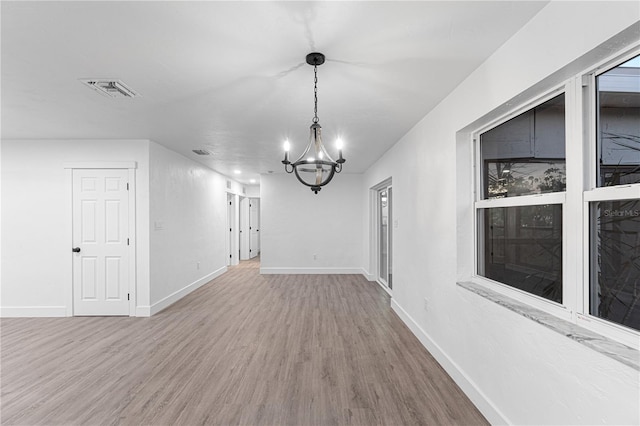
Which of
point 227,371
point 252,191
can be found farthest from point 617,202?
point 252,191

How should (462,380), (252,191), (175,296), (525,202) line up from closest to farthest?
1. (525,202)
2. (462,380)
3. (175,296)
4. (252,191)

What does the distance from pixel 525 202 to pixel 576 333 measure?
84 centimetres

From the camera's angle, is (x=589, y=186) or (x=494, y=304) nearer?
(x=589, y=186)

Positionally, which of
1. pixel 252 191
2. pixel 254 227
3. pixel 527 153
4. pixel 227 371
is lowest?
pixel 227 371

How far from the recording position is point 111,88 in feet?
8.42

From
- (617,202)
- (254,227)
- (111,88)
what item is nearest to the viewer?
(617,202)

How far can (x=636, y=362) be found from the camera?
1153 mm

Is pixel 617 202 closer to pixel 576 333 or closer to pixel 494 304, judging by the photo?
pixel 576 333

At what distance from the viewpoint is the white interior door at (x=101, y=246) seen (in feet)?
14.1

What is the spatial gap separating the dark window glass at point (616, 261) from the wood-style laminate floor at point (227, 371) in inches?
48.0

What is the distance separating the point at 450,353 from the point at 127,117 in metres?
4.20

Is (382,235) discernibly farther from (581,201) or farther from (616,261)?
(616,261)

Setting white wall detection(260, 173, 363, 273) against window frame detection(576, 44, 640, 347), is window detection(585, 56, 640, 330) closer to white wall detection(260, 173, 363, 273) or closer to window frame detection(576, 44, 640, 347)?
window frame detection(576, 44, 640, 347)

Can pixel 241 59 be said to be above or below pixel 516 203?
above
